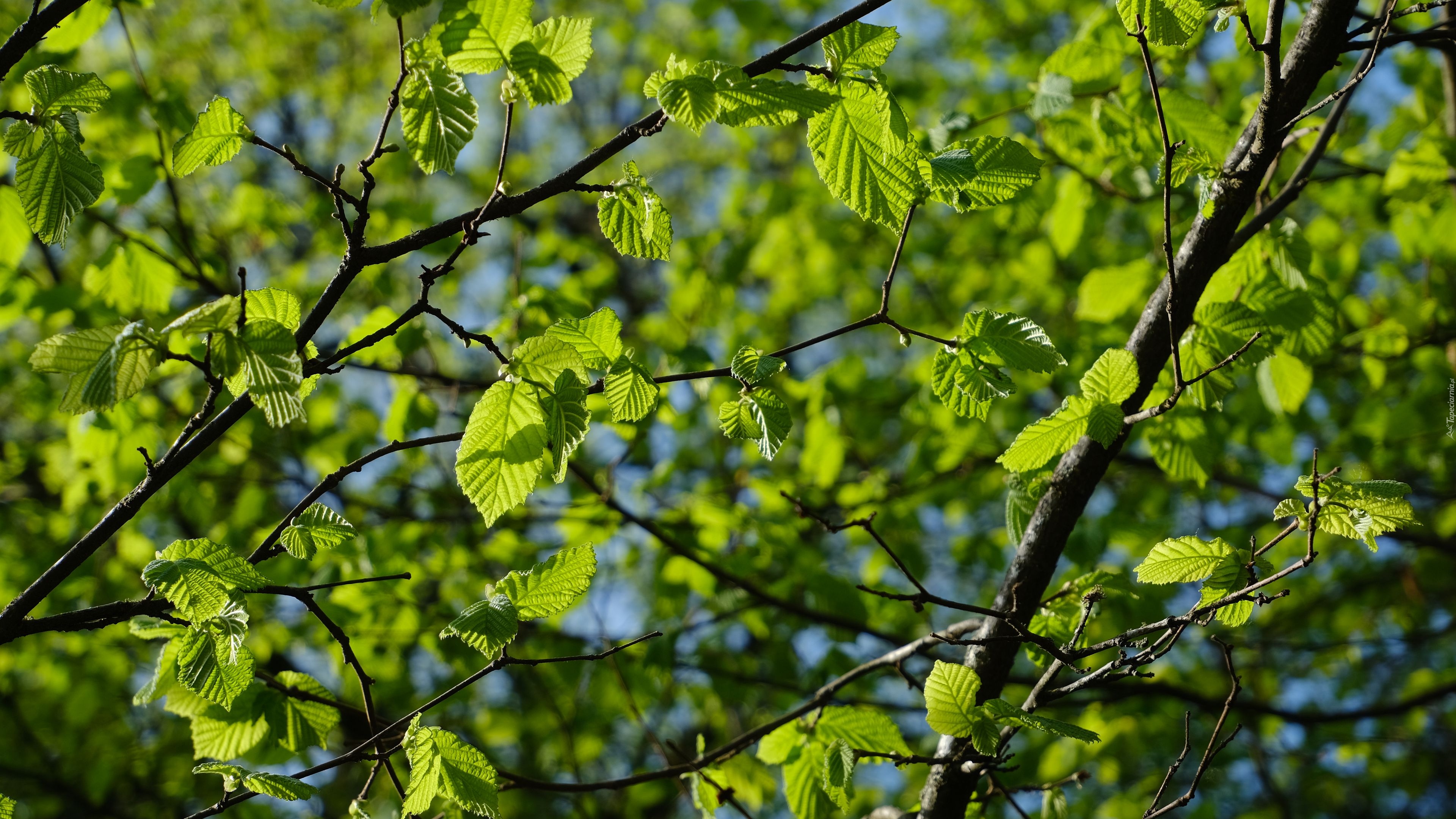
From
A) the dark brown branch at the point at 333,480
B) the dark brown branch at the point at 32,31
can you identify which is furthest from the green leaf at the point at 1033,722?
the dark brown branch at the point at 32,31

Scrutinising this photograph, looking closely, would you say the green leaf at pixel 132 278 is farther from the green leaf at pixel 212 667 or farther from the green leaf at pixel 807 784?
the green leaf at pixel 807 784

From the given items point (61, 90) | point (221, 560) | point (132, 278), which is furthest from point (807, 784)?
point (132, 278)

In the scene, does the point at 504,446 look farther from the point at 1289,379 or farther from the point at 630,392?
the point at 1289,379

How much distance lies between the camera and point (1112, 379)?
5.31ft

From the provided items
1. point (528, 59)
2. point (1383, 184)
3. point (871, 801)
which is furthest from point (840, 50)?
point (871, 801)

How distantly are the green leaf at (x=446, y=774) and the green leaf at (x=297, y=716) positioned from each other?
0.43 metres

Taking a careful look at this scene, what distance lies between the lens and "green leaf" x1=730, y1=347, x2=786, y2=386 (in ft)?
4.61

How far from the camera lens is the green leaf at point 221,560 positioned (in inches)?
54.6

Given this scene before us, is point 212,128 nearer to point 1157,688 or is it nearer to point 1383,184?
point 1157,688

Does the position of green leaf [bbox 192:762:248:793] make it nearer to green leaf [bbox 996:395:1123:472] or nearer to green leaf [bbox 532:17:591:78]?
green leaf [bbox 532:17:591:78]

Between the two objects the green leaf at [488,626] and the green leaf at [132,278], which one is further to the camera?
the green leaf at [132,278]

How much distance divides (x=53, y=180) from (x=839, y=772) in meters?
1.67

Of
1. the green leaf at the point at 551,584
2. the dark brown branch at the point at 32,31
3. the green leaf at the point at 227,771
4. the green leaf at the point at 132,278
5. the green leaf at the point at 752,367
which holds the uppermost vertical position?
the green leaf at the point at 132,278

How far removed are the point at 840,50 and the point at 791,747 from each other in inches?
57.6
